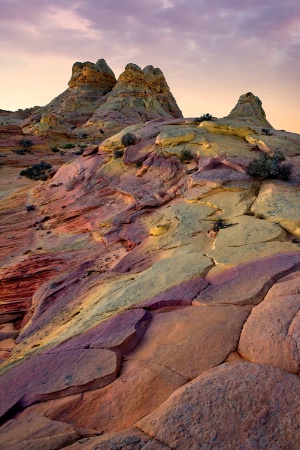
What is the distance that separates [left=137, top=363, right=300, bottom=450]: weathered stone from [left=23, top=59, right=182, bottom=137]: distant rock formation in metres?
44.4

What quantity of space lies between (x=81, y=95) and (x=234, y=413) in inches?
2591

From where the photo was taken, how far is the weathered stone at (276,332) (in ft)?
13.0

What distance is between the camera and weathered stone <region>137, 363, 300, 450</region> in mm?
3000

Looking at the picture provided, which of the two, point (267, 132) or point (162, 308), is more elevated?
point (267, 132)

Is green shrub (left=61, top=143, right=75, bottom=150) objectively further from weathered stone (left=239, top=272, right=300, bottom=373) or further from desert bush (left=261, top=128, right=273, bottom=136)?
weathered stone (left=239, top=272, right=300, bottom=373)

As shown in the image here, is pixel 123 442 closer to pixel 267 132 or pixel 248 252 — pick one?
pixel 248 252

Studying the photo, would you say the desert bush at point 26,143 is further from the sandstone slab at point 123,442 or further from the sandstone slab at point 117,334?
the sandstone slab at point 123,442

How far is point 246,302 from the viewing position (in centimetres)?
556

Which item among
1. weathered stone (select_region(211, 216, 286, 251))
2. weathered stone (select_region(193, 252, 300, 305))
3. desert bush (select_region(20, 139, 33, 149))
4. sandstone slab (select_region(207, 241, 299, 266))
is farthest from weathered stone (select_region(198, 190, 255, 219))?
desert bush (select_region(20, 139, 33, 149))

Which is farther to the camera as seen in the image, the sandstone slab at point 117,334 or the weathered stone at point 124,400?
the sandstone slab at point 117,334

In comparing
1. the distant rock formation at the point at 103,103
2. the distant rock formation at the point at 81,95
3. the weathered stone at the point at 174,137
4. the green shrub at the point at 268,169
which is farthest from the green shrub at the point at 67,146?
the green shrub at the point at 268,169

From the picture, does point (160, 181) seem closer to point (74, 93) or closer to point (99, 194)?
point (99, 194)

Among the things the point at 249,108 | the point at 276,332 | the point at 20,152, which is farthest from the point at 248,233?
the point at 249,108

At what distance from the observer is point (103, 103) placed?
2355 inches
